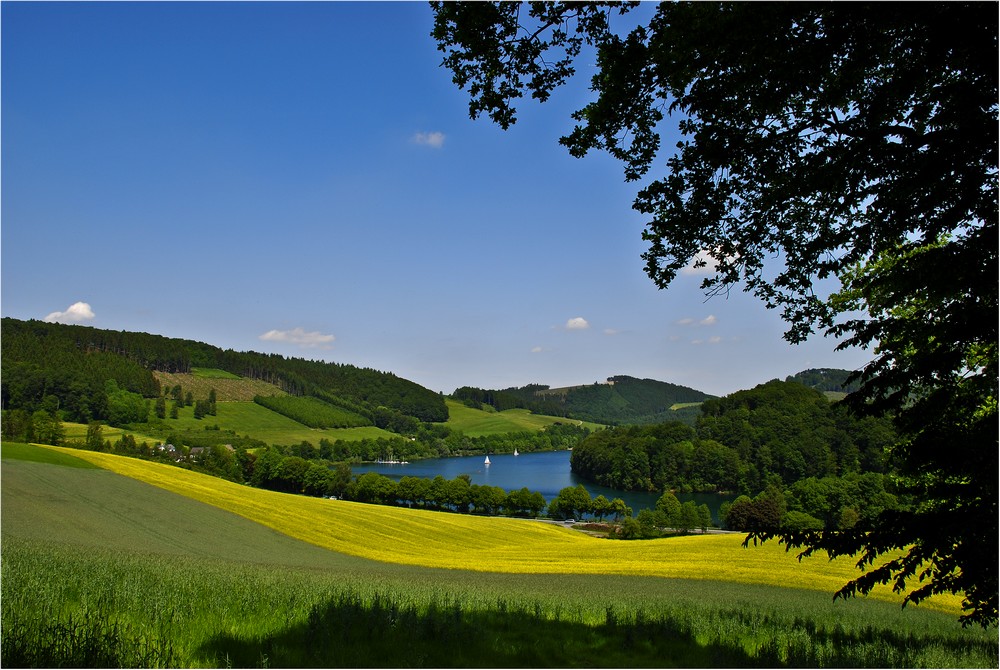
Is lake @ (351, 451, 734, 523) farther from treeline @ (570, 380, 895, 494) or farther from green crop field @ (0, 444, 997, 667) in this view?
green crop field @ (0, 444, 997, 667)

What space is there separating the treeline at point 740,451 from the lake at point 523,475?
16.6 ft

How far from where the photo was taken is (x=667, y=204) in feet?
22.2

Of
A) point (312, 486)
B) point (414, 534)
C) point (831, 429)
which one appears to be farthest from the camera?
point (831, 429)

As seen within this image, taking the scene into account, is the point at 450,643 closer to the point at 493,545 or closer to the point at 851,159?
the point at 851,159

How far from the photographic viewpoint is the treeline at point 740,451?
125812 millimetres

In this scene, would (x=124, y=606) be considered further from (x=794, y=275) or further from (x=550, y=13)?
(x=794, y=275)

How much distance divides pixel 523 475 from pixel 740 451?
5513cm

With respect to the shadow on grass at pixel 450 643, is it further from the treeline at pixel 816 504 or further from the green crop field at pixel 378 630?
the treeline at pixel 816 504

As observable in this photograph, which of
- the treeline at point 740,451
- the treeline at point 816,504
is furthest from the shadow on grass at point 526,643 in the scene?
the treeline at point 740,451

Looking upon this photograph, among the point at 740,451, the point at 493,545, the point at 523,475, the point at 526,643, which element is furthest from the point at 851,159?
the point at 523,475

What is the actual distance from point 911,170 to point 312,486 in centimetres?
10273

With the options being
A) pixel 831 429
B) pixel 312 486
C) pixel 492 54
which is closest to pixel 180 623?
pixel 492 54

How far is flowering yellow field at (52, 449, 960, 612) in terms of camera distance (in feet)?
90.1

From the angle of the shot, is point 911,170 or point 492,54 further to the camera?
point 492,54
